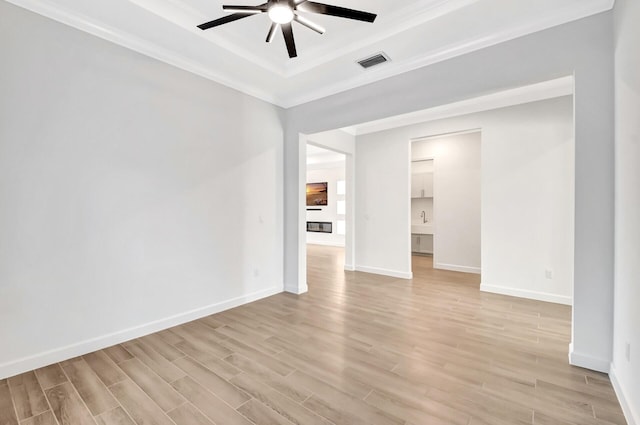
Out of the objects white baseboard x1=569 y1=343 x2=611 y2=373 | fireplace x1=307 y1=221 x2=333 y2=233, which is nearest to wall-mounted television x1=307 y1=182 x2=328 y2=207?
fireplace x1=307 y1=221 x2=333 y2=233

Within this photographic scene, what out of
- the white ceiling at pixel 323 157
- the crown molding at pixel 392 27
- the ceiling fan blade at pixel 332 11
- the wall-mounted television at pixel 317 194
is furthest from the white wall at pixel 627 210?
the wall-mounted television at pixel 317 194

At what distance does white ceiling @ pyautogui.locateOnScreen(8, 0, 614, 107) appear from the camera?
7.75 ft

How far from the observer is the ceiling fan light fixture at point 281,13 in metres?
1.96

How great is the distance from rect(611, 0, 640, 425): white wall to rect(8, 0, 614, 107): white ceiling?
710 mm

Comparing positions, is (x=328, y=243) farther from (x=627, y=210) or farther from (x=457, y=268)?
(x=627, y=210)

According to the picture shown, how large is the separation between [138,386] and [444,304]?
350 centimetres

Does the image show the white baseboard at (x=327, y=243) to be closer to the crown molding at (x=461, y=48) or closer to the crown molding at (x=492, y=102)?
the crown molding at (x=492, y=102)

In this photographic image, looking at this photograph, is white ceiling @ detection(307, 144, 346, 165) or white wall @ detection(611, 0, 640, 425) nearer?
white wall @ detection(611, 0, 640, 425)

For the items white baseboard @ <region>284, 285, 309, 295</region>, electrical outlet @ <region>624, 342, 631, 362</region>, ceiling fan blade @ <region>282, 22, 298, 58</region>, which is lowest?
white baseboard @ <region>284, 285, 309, 295</region>

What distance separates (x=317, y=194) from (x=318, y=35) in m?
7.26

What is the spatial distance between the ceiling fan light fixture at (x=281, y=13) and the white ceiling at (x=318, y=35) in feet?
2.21

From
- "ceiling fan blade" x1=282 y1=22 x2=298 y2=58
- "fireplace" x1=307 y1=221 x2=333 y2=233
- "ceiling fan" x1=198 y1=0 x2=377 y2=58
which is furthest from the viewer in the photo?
"fireplace" x1=307 y1=221 x2=333 y2=233

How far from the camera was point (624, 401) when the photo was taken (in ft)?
5.90

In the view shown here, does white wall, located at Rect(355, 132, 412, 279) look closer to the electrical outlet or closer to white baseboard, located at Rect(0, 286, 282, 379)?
white baseboard, located at Rect(0, 286, 282, 379)
